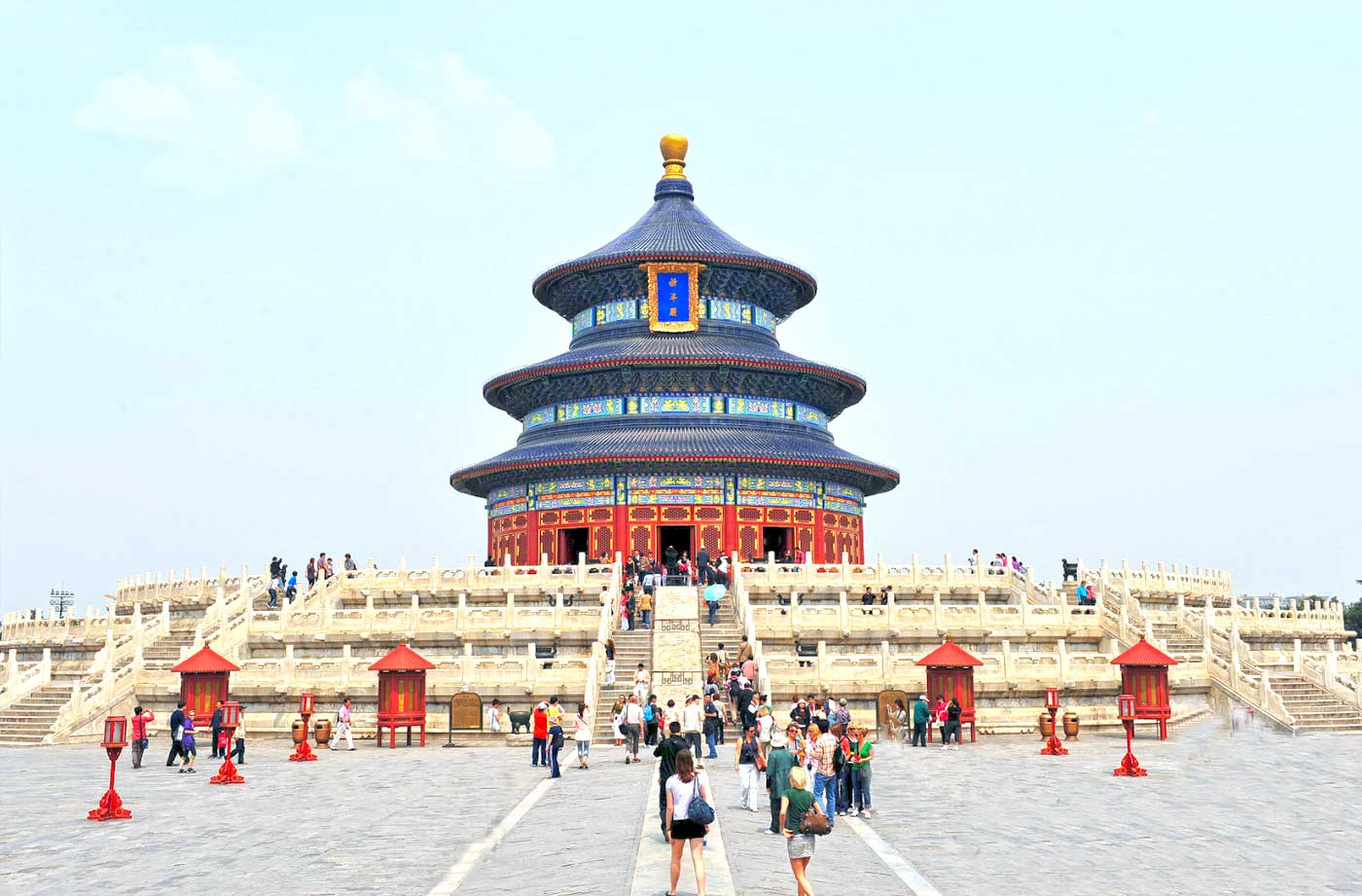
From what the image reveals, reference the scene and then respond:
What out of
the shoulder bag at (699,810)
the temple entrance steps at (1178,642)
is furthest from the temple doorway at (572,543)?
the shoulder bag at (699,810)

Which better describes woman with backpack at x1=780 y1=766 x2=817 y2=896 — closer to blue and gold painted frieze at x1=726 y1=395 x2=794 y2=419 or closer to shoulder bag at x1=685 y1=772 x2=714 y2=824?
shoulder bag at x1=685 y1=772 x2=714 y2=824

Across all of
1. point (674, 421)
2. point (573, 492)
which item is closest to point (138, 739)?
point (573, 492)

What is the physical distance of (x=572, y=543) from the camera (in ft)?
195

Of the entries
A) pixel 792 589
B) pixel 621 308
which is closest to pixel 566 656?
pixel 792 589

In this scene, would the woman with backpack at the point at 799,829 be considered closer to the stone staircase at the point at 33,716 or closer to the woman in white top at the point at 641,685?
the woman in white top at the point at 641,685

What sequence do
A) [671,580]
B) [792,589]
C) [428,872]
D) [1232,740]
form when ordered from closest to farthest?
[428,872] → [1232,740] → [792,589] → [671,580]

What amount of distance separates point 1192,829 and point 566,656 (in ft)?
66.9

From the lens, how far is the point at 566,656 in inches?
1438

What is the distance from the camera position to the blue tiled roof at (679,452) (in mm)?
56219

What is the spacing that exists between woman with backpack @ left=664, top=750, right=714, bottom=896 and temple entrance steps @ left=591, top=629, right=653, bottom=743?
18240 millimetres

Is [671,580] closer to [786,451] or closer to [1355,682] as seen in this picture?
[786,451]

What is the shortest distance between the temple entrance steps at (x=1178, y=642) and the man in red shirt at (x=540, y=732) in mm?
19273

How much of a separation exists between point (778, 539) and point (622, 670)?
25.3 m

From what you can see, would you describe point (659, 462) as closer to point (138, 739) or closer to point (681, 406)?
point (681, 406)
